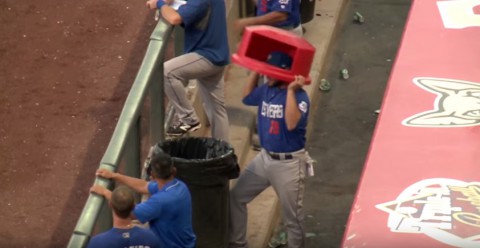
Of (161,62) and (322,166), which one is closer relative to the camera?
(161,62)

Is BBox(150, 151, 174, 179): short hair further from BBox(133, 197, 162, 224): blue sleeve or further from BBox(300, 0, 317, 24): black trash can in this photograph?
BBox(300, 0, 317, 24): black trash can

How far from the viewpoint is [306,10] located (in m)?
12.9

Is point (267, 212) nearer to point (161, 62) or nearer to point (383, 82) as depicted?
point (161, 62)

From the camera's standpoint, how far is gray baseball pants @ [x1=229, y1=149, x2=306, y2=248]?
9.62m

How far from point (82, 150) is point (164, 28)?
1.34 meters

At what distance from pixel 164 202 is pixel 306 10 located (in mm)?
4753

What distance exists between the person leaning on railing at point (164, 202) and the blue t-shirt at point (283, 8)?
8.33 ft

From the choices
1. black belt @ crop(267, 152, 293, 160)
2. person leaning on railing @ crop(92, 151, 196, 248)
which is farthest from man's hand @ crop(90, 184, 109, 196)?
black belt @ crop(267, 152, 293, 160)

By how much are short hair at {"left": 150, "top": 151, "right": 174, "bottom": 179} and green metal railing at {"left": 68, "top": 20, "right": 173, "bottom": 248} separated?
0.24m

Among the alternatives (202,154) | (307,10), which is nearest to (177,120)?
(202,154)

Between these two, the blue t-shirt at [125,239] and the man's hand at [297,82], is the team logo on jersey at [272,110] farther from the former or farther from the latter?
the blue t-shirt at [125,239]

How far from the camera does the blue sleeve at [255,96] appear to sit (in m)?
9.60

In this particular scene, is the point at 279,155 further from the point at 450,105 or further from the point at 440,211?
the point at 440,211

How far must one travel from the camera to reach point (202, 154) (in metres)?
9.73
